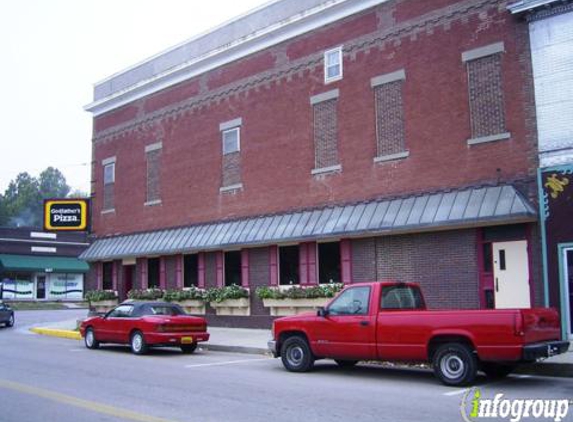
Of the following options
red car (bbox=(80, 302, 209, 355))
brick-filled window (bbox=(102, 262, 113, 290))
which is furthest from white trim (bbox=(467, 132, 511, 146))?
brick-filled window (bbox=(102, 262, 113, 290))

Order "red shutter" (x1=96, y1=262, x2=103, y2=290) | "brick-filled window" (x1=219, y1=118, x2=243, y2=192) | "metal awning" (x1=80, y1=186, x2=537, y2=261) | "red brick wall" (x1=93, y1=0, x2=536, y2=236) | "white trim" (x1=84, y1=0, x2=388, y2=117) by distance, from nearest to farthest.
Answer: "metal awning" (x1=80, y1=186, x2=537, y2=261), "red brick wall" (x1=93, y1=0, x2=536, y2=236), "white trim" (x1=84, y1=0, x2=388, y2=117), "brick-filled window" (x1=219, y1=118, x2=243, y2=192), "red shutter" (x1=96, y1=262, x2=103, y2=290)

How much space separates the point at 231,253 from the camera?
24.6 metres

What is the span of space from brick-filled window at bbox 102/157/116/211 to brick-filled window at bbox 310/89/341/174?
511 inches

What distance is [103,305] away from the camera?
3041 cm

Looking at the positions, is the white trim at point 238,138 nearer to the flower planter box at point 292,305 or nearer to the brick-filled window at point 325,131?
the brick-filled window at point 325,131

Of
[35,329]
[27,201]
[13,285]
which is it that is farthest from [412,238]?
[27,201]

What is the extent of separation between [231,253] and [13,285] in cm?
3496

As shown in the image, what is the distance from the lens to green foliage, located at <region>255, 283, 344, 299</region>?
20500 millimetres

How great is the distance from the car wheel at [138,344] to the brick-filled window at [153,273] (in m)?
10.4

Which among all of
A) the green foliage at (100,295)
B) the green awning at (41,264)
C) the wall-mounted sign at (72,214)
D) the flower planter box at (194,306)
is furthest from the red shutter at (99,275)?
the green awning at (41,264)

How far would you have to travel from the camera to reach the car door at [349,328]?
12.1 m

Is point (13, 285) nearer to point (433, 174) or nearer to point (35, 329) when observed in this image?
point (35, 329)

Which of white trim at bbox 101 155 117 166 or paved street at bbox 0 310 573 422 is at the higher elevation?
white trim at bbox 101 155 117 166

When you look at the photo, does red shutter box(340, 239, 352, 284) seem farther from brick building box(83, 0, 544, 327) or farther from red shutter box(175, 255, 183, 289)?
red shutter box(175, 255, 183, 289)
